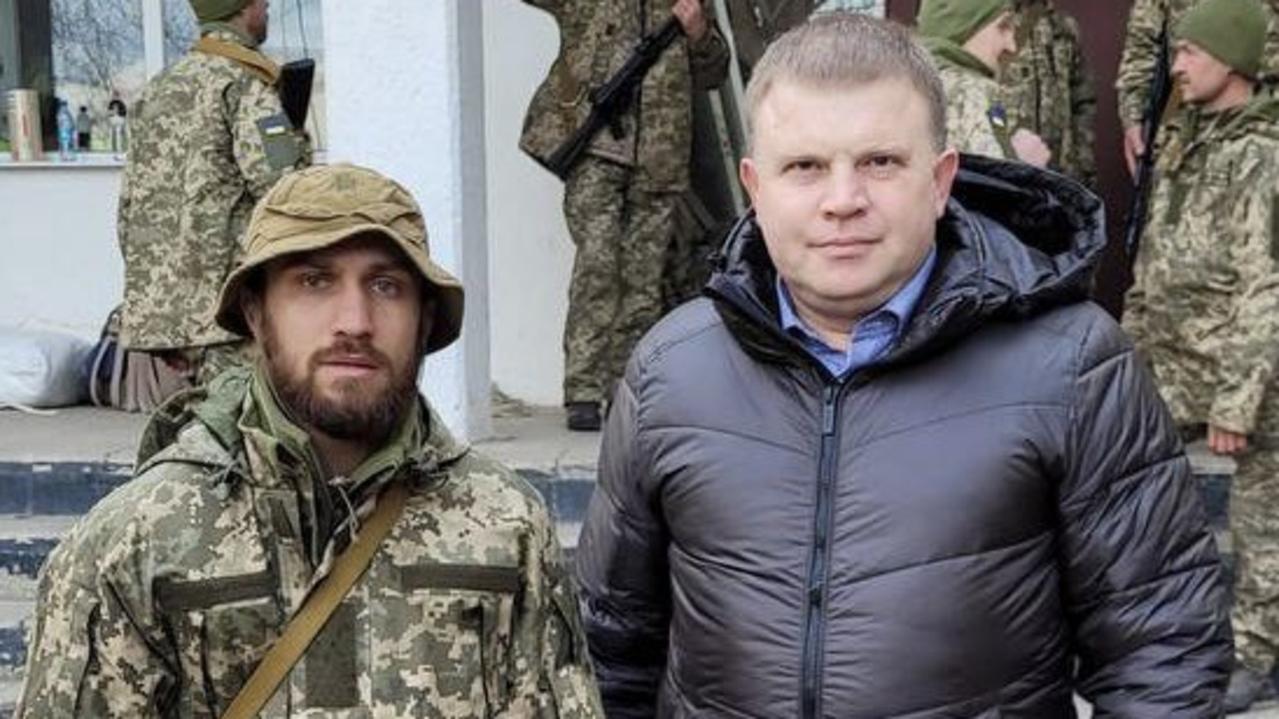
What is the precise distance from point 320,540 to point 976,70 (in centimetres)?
332

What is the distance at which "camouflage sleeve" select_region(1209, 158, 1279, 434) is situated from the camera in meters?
4.41

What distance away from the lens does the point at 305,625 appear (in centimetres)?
207

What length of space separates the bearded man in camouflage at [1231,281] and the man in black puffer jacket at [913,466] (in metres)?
2.54

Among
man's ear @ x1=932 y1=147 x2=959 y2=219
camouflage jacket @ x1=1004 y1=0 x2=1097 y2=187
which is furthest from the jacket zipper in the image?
camouflage jacket @ x1=1004 y1=0 x2=1097 y2=187

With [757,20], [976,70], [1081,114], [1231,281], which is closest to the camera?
[1231,281]

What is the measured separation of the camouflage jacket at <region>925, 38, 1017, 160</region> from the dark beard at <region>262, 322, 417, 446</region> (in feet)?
A: 9.55

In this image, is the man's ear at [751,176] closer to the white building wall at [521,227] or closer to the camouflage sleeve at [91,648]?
the camouflage sleeve at [91,648]

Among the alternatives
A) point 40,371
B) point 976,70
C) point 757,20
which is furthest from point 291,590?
point 40,371

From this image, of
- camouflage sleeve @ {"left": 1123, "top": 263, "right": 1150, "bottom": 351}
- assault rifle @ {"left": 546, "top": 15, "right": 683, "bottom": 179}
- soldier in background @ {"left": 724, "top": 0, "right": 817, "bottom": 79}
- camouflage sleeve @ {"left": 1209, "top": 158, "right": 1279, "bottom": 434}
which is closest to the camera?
camouflage sleeve @ {"left": 1209, "top": 158, "right": 1279, "bottom": 434}

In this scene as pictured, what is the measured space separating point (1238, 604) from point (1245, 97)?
54.1 inches

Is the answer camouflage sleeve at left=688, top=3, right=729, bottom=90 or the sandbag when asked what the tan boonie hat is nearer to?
camouflage sleeve at left=688, top=3, right=729, bottom=90

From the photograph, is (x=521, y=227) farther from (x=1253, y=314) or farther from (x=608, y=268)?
(x=1253, y=314)

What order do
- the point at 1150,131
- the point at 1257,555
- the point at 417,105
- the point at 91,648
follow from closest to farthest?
the point at 91,648 → the point at 1257,555 → the point at 417,105 → the point at 1150,131

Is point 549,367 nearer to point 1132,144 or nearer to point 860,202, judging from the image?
point 1132,144
